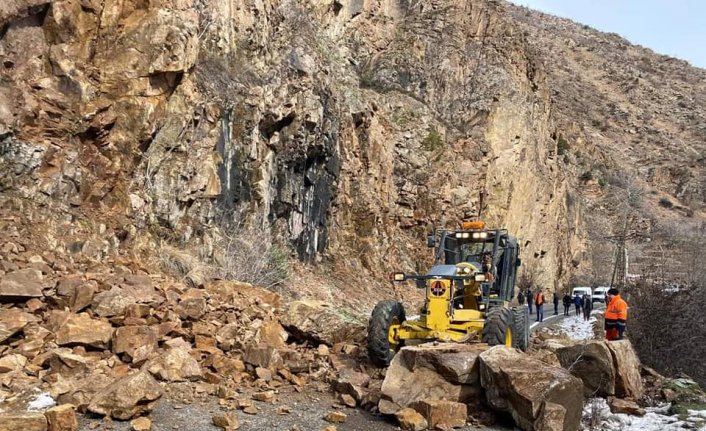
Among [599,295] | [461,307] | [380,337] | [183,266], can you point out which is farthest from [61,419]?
[599,295]

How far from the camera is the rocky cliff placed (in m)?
11.4

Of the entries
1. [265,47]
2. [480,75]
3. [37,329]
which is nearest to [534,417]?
[37,329]

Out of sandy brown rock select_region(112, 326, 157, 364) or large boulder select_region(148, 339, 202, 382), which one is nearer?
large boulder select_region(148, 339, 202, 382)

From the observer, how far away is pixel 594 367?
803cm

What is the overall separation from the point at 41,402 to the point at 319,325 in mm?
4268

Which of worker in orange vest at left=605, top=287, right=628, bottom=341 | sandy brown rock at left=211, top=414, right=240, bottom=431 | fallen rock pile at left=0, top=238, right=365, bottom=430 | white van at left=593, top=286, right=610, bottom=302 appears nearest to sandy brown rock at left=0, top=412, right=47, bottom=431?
fallen rock pile at left=0, top=238, right=365, bottom=430

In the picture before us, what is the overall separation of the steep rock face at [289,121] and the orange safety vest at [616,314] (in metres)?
9.33

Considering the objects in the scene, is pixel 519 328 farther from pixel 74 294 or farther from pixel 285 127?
pixel 285 127

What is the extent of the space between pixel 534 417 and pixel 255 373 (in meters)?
3.67

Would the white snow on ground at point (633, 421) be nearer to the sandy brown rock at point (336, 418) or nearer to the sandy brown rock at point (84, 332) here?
the sandy brown rock at point (336, 418)

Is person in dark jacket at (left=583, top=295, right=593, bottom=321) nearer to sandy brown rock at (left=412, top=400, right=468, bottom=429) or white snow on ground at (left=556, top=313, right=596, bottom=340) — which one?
white snow on ground at (left=556, top=313, right=596, bottom=340)

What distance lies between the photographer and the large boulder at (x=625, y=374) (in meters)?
8.10

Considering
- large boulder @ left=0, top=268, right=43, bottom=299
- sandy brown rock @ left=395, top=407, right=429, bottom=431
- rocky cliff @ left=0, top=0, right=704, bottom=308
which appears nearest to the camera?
sandy brown rock @ left=395, top=407, right=429, bottom=431

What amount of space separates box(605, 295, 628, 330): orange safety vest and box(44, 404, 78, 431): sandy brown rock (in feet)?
31.6
